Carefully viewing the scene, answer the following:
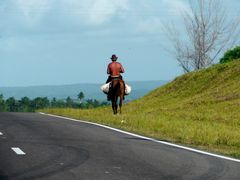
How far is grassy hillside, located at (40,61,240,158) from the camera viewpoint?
19114 millimetres

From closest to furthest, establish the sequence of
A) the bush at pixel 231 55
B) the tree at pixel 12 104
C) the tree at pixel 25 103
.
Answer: the bush at pixel 231 55
the tree at pixel 25 103
the tree at pixel 12 104

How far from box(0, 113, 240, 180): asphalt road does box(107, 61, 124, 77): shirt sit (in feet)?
29.9

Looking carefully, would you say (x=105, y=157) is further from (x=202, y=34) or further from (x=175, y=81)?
(x=202, y=34)

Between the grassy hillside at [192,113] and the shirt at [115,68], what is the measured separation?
1.64m

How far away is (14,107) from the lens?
121 metres

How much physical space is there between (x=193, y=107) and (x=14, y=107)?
7789 cm

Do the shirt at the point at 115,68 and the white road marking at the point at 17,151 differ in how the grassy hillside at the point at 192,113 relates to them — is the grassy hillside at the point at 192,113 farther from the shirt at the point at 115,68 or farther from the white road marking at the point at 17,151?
the white road marking at the point at 17,151

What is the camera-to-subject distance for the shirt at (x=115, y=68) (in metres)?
28.2

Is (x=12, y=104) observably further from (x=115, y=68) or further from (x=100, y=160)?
(x=100, y=160)

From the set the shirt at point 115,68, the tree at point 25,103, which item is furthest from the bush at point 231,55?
the tree at point 25,103

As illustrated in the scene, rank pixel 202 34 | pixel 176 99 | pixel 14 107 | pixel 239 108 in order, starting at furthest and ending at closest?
pixel 14 107 < pixel 202 34 < pixel 176 99 < pixel 239 108

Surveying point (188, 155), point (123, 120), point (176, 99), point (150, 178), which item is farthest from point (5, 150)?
point (176, 99)

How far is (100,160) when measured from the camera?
13211 mm

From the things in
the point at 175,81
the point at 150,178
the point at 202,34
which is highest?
the point at 202,34
